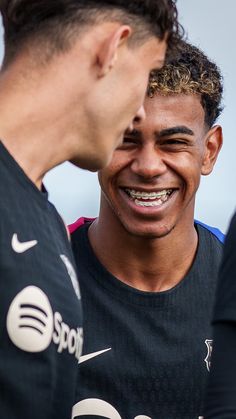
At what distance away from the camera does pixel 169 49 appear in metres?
3.18

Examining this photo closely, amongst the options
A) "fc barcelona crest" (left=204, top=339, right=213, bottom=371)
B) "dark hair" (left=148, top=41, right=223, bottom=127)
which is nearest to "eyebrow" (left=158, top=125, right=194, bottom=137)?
"dark hair" (left=148, top=41, right=223, bottom=127)

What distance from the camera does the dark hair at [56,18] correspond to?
276 cm

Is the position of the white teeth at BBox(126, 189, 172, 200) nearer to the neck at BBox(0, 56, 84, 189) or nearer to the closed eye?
the closed eye

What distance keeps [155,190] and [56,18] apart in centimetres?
109

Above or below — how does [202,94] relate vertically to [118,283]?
above

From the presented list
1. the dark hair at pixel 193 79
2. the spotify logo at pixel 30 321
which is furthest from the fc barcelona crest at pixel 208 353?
the spotify logo at pixel 30 321

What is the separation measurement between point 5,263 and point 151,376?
120 centimetres

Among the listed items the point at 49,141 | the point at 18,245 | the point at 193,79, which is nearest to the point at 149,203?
the point at 193,79

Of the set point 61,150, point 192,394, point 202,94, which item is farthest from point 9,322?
point 202,94

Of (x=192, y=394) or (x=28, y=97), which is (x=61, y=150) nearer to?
(x=28, y=97)

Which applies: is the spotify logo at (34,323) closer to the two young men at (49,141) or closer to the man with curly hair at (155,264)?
the two young men at (49,141)

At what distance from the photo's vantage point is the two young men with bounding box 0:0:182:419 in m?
2.53

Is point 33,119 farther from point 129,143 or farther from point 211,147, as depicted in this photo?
point 211,147

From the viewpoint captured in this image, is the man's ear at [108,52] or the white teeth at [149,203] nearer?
the man's ear at [108,52]
